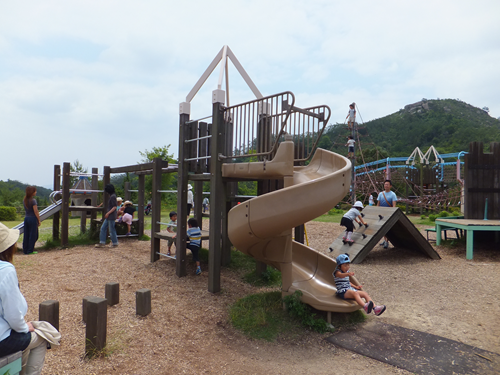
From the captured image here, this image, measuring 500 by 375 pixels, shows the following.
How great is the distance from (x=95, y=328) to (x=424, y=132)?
57018mm

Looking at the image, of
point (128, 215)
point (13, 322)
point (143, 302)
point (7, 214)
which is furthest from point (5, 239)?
point (7, 214)

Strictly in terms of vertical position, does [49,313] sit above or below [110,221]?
below

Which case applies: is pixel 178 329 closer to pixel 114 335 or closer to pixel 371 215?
pixel 114 335

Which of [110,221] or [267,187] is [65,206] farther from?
[267,187]

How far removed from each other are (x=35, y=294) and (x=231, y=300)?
2.88 m

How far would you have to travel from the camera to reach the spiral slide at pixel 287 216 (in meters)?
3.98

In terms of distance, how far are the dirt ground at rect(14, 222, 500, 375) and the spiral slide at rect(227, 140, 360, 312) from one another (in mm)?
652

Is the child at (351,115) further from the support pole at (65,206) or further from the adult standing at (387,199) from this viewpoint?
the support pole at (65,206)

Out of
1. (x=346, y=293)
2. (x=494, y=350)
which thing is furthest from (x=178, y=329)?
(x=494, y=350)

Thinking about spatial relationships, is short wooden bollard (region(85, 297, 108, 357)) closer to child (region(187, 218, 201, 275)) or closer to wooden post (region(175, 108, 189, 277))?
wooden post (region(175, 108, 189, 277))

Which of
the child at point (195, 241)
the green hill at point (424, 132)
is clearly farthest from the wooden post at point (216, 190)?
the green hill at point (424, 132)

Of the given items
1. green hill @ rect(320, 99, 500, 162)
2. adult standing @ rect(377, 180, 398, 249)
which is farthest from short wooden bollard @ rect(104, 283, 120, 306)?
green hill @ rect(320, 99, 500, 162)

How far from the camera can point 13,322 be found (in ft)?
7.13

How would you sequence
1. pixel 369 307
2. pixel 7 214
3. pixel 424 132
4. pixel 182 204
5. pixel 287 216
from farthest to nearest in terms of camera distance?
pixel 424 132 < pixel 7 214 < pixel 182 204 < pixel 369 307 < pixel 287 216
